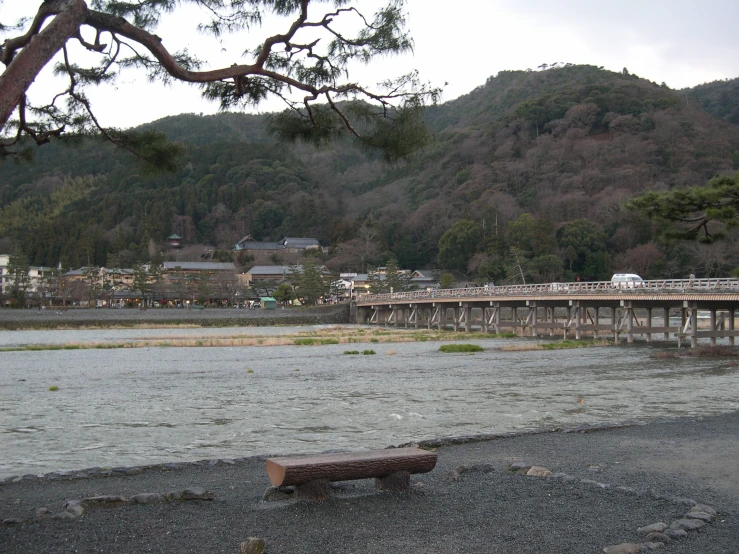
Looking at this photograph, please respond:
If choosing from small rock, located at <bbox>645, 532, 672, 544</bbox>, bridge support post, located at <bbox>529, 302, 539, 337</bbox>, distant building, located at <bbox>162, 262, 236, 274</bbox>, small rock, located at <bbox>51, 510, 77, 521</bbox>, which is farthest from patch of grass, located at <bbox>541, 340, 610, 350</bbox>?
distant building, located at <bbox>162, 262, 236, 274</bbox>

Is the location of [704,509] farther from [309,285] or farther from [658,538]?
[309,285]

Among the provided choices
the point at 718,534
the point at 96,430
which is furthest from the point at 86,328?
the point at 718,534

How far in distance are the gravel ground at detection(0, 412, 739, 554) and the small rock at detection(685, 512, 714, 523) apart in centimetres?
6

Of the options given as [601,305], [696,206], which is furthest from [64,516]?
[601,305]

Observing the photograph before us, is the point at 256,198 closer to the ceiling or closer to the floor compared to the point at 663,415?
closer to the ceiling

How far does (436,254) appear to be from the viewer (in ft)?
271

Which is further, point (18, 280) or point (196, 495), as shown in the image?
point (18, 280)

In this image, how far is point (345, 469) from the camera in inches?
199

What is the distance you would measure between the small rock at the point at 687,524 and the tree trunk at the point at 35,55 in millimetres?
5112

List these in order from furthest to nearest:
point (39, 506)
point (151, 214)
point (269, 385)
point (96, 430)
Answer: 1. point (151, 214)
2. point (269, 385)
3. point (96, 430)
4. point (39, 506)

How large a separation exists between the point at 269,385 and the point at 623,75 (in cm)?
11926

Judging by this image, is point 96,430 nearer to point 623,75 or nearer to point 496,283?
point 496,283

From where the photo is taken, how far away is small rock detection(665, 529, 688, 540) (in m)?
4.27

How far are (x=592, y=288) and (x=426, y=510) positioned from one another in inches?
1233
